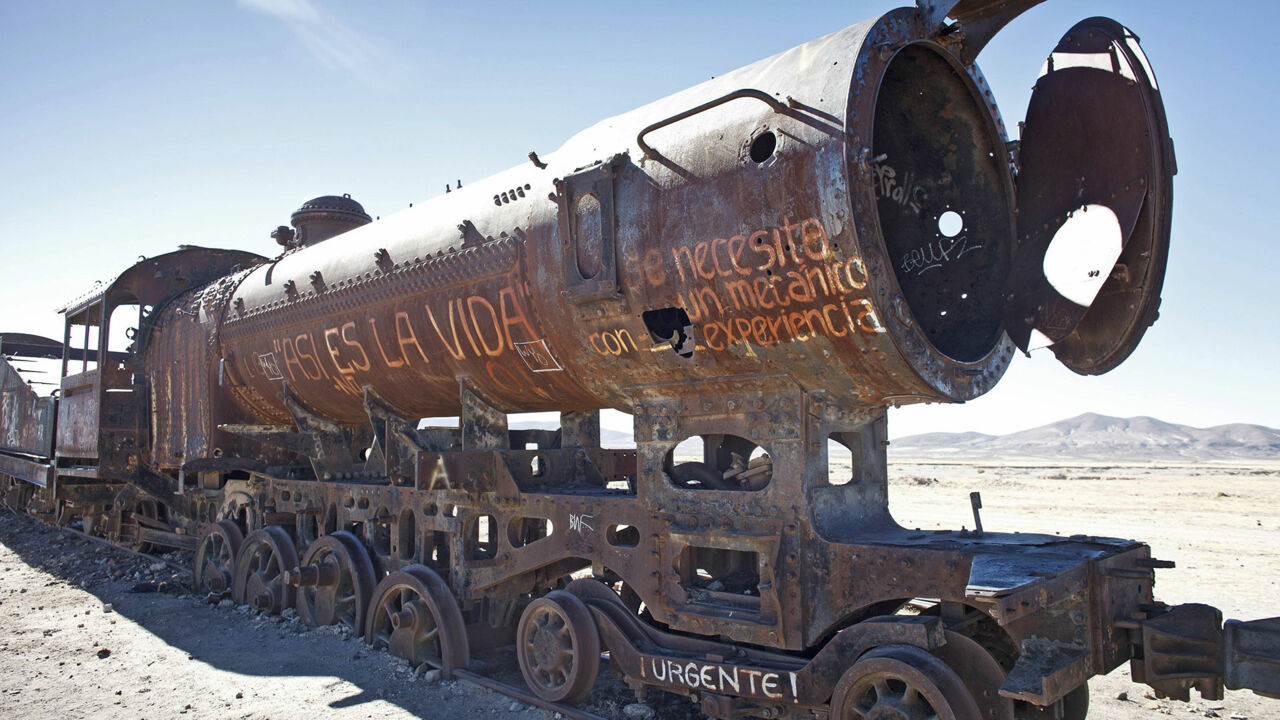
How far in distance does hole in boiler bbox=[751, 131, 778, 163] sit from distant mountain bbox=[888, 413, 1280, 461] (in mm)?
106241

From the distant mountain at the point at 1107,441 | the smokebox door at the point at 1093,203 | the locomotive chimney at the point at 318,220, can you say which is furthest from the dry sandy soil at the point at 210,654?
the distant mountain at the point at 1107,441

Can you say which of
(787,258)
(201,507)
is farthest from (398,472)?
(201,507)

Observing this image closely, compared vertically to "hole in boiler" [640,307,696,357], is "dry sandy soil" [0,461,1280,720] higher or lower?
lower

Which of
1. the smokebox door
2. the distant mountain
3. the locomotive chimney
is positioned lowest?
the distant mountain

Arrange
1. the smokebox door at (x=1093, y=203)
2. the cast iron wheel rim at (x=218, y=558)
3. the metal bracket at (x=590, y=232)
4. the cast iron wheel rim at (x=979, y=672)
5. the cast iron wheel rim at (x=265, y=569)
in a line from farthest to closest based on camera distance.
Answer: the cast iron wheel rim at (x=218, y=558)
the cast iron wheel rim at (x=265, y=569)
the metal bracket at (x=590, y=232)
the smokebox door at (x=1093, y=203)
the cast iron wheel rim at (x=979, y=672)

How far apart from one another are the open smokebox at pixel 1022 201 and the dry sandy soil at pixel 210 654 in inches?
113

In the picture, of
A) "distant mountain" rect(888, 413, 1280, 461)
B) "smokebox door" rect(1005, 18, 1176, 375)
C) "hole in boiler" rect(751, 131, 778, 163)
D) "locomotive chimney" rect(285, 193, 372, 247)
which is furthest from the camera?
"distant mountain" rect(888, 413, 1280, 461)

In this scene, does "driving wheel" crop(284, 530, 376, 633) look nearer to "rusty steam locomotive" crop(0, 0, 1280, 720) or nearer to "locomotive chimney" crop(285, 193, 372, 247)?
"rusty steam locomotive" crop(0, 0, 1280, 720)

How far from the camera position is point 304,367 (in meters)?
7.50

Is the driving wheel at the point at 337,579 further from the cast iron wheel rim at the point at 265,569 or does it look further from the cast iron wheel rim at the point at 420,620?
the cast iron wheel rim at the point at 265,569

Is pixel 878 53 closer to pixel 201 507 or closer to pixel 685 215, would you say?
pixel 685 215

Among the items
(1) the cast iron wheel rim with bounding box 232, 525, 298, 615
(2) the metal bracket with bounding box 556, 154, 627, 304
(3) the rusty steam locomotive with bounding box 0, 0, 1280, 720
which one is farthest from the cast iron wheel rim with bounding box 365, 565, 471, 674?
(2) the metal bracket with bounding box 556, 154, 627, 304

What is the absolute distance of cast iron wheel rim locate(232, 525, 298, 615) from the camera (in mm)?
7910

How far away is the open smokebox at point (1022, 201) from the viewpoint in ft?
12.5
